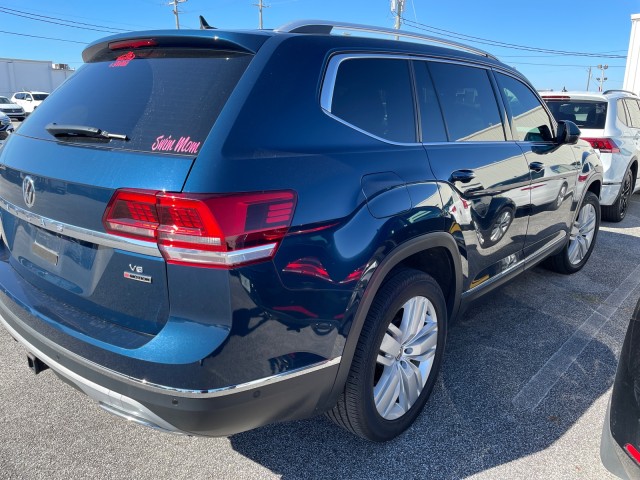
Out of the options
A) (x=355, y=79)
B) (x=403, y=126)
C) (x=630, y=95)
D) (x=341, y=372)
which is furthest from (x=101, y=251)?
(x=630, y=95)

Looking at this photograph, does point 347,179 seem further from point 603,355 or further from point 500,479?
point 603,355

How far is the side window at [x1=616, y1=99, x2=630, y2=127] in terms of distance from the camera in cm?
694

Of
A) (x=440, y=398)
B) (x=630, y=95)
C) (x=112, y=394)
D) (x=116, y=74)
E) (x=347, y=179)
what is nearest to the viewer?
(x=112, y=394)

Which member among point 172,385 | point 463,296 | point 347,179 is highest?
point 347,179

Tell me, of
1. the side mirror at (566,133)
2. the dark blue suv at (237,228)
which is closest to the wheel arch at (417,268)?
→ the dark blue suv at (237,228)

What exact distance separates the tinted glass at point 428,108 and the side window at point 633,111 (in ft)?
19.7

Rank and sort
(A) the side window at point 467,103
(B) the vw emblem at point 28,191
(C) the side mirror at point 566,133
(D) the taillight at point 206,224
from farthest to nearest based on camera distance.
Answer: (C) the side mirror at point 566,133, (A) the side window at point 467,103, (B) the vw emblem at point 28,191, (D) the taillight at point 206,224

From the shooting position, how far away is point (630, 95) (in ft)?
25.3

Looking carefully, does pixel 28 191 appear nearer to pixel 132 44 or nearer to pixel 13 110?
pixel 132 44

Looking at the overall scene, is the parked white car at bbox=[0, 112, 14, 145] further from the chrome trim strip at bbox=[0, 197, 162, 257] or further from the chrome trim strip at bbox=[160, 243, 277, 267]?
the chrome trim strip at bbox=[160, 243, 277, 267]

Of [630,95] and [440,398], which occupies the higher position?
[630,95]

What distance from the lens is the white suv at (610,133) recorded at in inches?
261

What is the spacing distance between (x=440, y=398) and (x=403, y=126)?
4.88 feet

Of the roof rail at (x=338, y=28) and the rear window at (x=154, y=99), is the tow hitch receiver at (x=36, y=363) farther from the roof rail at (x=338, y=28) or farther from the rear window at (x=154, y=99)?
the roof rail at (x=338, y=28)
